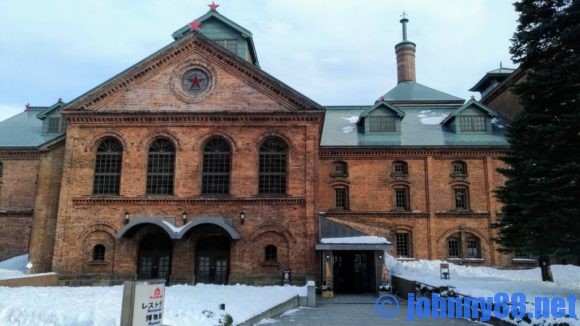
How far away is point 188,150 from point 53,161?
7722mm

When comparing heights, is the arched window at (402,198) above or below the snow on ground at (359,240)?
above

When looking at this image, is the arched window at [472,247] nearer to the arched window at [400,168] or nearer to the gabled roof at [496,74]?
the arched window at [400,168]

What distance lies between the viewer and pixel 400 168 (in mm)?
28828

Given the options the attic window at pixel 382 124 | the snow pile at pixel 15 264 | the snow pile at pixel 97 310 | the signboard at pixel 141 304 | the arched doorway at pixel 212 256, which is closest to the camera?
the signboard at pixel 141 304

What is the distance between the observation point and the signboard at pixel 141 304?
7078 mm

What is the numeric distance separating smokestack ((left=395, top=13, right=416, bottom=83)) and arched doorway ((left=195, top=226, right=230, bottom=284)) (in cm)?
2657

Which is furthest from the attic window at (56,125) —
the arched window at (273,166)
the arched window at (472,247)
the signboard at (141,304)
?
the signboard at (141,304)

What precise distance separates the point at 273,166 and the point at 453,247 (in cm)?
1259

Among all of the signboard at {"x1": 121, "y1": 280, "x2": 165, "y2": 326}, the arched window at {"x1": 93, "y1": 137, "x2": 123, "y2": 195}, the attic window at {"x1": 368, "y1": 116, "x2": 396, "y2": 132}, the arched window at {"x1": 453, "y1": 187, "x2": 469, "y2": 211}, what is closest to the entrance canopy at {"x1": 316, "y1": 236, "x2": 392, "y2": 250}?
the arched window at {"x1": 453, "y1": 187, "x2": 469, "y2": 211}

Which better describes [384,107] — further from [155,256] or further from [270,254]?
[155,256]

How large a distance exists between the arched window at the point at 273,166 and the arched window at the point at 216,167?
1775 mm

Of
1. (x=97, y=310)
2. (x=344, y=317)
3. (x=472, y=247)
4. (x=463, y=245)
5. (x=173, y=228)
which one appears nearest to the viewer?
(x=97, y=310)

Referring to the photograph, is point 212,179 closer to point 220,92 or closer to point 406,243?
point 220,92

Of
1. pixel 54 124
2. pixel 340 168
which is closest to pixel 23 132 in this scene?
pixel 54 124
